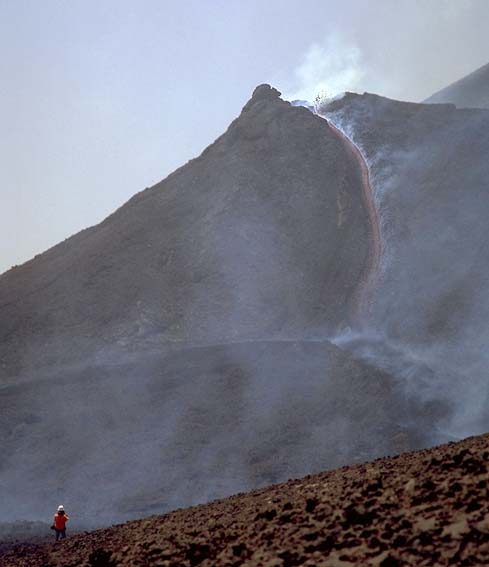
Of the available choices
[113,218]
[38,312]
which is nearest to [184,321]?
[38,312]

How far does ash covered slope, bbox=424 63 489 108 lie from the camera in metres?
71.6

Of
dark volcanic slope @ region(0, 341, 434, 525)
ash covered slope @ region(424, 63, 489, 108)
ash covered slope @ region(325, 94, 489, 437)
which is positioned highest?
ash covered slope @ region(424, 63, 489, 108)

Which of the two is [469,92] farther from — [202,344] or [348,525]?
[348,525]

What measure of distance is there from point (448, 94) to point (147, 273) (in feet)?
178

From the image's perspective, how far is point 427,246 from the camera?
3534 centimetres

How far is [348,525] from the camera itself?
28.5ft

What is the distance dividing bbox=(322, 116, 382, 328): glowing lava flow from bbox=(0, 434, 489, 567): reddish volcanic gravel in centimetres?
2049

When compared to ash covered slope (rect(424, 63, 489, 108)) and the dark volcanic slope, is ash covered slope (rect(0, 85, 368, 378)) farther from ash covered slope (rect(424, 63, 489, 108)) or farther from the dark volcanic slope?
ash covered slope (rect(424, 63, 489, 108))

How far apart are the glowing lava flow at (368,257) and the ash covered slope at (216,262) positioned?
36cm

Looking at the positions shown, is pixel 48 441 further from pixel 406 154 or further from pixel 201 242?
pixel 406 154

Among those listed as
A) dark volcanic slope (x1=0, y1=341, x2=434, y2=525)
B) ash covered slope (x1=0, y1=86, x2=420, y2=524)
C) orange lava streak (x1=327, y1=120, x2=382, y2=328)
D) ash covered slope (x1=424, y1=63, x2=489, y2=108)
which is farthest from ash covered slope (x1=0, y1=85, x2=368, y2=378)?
ash covered slope (x1=424, y1=63, x2=489, y2=108)

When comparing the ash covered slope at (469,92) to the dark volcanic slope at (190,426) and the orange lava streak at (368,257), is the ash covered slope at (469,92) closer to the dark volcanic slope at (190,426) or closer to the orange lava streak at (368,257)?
the orange lava streak at (368,257)

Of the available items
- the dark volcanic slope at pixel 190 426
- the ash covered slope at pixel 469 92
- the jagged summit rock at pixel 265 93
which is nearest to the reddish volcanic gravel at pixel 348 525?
the dark volcanic slope at pixel 190 426

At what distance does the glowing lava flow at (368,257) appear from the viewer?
33.7 meters
